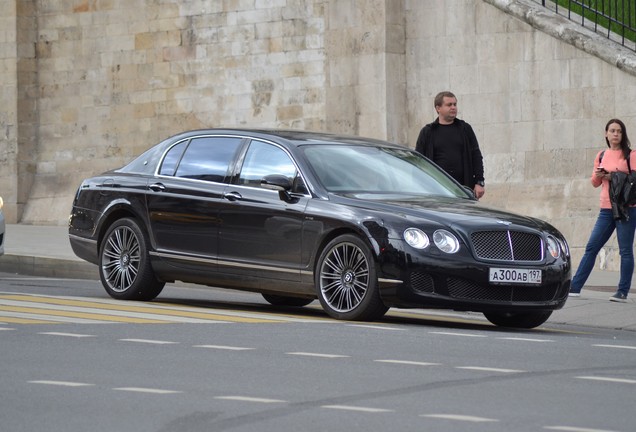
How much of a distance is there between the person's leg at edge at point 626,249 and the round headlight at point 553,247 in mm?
2925

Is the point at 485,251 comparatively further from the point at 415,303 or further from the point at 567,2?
the point at 567,2

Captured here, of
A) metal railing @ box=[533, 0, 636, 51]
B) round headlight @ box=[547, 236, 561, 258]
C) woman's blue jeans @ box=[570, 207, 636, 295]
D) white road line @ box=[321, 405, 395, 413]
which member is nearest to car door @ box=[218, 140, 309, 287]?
round headlight @ box=[547, 236, 561, 258]

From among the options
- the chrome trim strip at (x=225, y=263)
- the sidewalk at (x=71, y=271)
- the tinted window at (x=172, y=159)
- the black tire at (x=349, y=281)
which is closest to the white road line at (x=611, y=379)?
the black tire at (x=349, y=281)

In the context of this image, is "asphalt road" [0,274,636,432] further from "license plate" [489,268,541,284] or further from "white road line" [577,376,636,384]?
"license plate" [489,268,541,284]

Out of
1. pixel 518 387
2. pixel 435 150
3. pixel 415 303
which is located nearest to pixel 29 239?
pixel 435 150

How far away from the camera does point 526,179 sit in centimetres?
2189

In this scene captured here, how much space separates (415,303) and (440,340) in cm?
101

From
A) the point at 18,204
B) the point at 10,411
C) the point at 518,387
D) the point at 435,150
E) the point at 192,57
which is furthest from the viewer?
the point at 18,204

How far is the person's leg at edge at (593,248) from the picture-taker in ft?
51.6

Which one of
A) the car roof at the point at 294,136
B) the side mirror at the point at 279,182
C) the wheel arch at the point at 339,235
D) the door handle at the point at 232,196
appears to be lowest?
the wheel arch at the point at 339,235

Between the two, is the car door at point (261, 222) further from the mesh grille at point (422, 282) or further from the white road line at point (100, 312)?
→ the mesh grille at point (422, 282)

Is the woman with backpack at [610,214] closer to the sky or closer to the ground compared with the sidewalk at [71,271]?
closer to the sky

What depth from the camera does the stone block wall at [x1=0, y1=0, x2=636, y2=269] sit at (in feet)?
69.9

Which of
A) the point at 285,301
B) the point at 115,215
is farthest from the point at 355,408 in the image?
the point at 115,215
